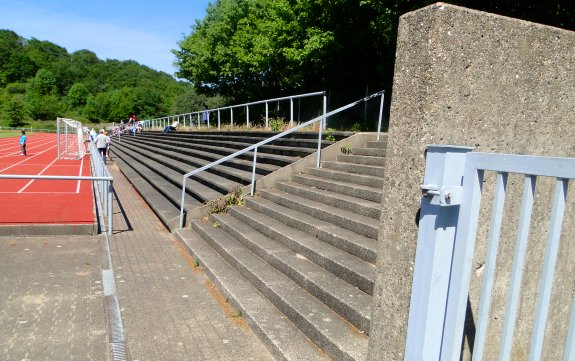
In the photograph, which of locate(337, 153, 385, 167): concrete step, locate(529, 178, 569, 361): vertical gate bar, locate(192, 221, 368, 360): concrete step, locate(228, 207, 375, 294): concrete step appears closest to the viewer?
locate(529, 178, 569, 361): vertical gate bar

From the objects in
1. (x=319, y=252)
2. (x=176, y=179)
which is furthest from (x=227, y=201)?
(x=176, y=179)

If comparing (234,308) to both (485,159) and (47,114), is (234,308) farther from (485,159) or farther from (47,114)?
(47,114)

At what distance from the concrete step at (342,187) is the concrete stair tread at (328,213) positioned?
0.40 m

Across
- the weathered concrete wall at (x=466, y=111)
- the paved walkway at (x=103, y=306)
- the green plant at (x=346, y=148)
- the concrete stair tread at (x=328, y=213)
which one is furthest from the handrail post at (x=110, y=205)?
the weathered concrete wall at (x=466, y=111)

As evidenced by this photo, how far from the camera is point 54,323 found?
4238 mm

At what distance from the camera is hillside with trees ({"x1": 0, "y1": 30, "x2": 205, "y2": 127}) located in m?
99.6

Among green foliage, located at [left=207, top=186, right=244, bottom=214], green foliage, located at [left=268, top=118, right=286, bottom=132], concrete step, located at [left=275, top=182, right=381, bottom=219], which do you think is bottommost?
green foliage, located at [left=207, top=186, right=244, bottom=214]

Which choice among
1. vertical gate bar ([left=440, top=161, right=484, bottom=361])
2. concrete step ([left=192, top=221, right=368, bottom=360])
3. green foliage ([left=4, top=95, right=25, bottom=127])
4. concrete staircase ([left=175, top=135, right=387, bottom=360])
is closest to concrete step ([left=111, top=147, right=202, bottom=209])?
concrete staircase ([left=175, top=135, right=387, bottom=360])

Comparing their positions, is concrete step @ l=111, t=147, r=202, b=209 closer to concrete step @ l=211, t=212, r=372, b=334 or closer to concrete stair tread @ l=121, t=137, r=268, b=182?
concrete stair tread @ l=121, t=137, r=268, b=182

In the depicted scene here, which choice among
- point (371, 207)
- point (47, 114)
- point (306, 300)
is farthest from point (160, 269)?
point (47, 114)

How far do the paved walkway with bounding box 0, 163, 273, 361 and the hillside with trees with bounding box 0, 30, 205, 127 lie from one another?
81.4m

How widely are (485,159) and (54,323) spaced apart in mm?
4465

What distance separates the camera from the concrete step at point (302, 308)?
3.37 metres

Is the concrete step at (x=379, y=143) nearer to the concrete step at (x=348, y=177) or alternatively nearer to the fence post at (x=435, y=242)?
the concrete step at (x=348, y=177)
